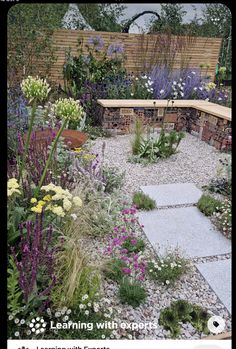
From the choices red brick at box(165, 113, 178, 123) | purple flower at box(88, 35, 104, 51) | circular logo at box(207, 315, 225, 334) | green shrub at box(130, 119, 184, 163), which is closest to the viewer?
circular logo at box(207, 315, 225, 334)

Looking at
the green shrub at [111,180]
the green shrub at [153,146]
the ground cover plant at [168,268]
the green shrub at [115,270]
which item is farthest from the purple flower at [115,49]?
the green shrub at [115,270]

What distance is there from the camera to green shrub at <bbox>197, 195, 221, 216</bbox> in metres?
2.28

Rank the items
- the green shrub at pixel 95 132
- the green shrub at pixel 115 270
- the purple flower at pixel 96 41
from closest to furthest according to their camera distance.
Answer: the green shrub at pixel 115 270 < the green shrub at pixel 95 132 < the purple flower at pixel 96 41

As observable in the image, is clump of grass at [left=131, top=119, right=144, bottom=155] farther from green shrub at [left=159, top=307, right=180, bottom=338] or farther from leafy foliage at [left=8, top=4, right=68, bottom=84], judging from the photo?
green shrub at [left=159, top=307, right=180, bottom=338]

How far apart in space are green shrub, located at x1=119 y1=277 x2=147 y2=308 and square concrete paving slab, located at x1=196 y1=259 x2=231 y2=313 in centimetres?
36

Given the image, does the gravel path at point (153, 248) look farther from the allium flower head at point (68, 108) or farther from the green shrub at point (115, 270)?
the allium flower head at point (68, 108)

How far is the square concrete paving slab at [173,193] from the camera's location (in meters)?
2.46

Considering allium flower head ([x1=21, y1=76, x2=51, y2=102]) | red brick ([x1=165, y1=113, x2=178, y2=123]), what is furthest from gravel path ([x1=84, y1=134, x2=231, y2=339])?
allium flower head ([x1=21, y1=76, x2=51, y2=102])

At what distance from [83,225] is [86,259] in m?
0.36

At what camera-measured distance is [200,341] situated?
1038 millimetres

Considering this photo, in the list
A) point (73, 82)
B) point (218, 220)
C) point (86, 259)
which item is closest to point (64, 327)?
point (86, 259)

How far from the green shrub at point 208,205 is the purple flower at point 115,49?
3.13 metres

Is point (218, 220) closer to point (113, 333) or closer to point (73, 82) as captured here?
point (113, 333)

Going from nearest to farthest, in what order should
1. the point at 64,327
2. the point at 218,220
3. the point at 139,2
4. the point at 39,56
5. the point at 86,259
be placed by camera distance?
the point at 139,2
the point at 64,327
the point at 86,259
the point at 218,220
the point at 39,56
